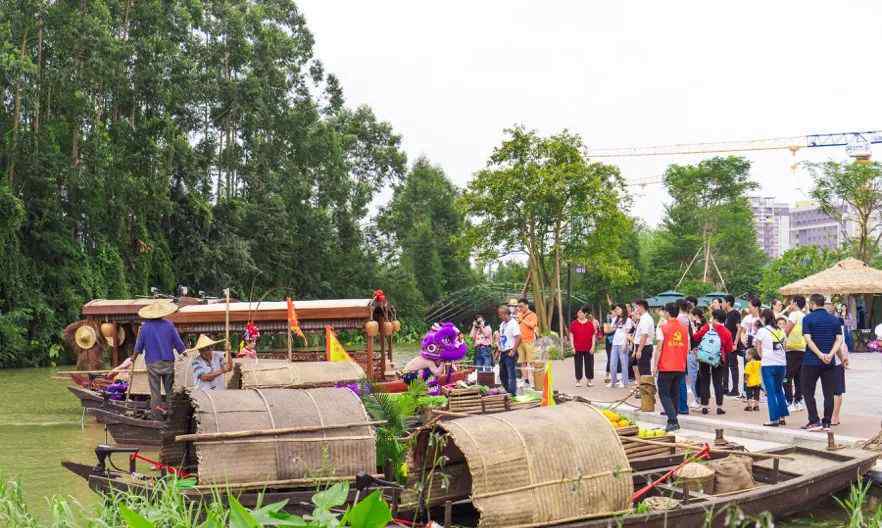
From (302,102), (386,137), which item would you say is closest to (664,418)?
(302,102)

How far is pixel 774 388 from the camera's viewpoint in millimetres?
12805

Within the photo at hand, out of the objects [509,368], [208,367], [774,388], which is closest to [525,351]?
[509,368]

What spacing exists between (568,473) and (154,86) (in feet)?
109

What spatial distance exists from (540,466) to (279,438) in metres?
2.32

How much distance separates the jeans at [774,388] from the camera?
12.8 m

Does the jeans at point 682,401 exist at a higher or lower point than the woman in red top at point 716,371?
lower

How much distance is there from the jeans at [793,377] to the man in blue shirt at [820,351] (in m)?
1.33

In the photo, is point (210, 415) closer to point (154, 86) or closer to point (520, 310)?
point (520, 310)

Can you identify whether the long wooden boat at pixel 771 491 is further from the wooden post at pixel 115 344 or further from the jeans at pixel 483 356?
the wooden post at pixel 115 344

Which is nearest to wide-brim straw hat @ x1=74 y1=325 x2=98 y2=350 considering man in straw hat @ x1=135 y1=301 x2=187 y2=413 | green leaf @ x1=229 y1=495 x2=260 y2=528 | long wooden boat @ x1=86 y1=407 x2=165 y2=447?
long wooden boat @ x1=86 y1=407 x2=165 y2=447

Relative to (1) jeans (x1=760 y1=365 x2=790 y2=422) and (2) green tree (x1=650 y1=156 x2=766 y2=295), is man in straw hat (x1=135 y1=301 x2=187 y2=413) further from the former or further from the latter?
(2) green tree (x1=650 y1=156 x2=766 y2=295)

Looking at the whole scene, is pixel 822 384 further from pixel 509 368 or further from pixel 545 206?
pixel 545 206

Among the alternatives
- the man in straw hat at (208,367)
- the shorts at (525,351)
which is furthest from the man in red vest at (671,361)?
the man in straw hat at (208,367)

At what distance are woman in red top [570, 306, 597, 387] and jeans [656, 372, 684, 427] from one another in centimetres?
560
